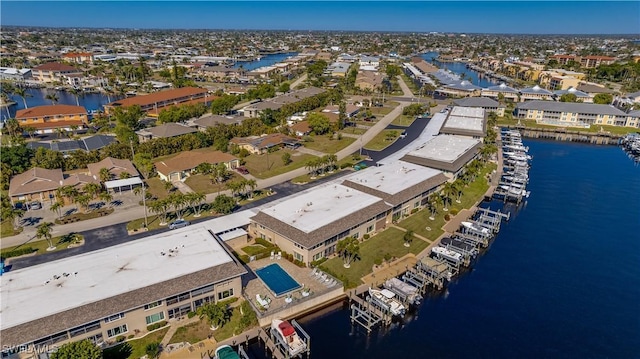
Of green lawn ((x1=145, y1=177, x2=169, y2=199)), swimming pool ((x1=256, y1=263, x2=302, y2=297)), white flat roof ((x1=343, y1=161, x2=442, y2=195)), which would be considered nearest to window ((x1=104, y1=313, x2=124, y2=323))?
swimming pool ((x1=256, y1=263, x2=302, y2=297))

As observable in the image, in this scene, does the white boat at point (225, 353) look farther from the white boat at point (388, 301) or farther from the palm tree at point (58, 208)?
the palm tree at point (58, 208)

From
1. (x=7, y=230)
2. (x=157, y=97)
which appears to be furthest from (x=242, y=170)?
(x=157, y=97)

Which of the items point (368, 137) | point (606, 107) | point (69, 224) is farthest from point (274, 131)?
point (606, 107)

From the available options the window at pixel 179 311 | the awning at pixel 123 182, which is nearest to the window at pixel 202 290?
the window at pixel 179 311

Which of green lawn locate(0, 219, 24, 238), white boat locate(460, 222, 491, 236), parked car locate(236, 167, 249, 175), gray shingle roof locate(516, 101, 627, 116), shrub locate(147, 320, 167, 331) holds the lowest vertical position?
shrub locate(147, 320, 167, 331)

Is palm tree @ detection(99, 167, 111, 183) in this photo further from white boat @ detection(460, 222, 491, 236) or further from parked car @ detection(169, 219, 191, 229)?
white boat @ detection(460, 222, 491, 236)

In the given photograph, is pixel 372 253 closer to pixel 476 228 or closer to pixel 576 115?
pixel 476 228
